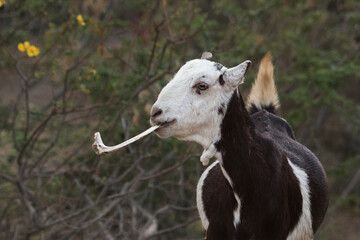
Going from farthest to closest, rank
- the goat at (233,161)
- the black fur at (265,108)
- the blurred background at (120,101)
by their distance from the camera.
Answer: the blurred background at (120,101) → the black fur at (265,108) → the goat at (233,161)

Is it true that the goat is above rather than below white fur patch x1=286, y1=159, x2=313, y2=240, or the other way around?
above

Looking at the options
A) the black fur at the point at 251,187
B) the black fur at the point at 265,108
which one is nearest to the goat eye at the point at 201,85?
the black fur at the point at 251,187

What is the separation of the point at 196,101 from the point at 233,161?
0.48 m

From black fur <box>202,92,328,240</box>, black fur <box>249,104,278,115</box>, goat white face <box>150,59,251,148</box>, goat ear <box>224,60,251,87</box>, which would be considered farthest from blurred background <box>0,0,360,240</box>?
goat ear <box>224,60,251,87</box>

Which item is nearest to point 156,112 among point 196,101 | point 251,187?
point 196,101

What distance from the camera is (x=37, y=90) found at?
1347cm

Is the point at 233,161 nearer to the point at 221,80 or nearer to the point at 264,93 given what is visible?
the point at 221,80

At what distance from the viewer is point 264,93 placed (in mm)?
5844

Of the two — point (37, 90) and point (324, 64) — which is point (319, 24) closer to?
point (324, 64)

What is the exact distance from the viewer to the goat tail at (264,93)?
577 cm

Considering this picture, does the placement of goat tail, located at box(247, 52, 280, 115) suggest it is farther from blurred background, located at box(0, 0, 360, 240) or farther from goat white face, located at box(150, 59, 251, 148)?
goat white face, located at box(150, 59, 251, 148)

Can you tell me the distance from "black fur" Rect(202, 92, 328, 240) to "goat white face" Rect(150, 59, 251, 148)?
0.27 feet

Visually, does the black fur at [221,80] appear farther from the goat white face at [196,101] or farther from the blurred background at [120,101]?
the blurred background at [120,101]

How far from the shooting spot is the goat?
3910 mm
